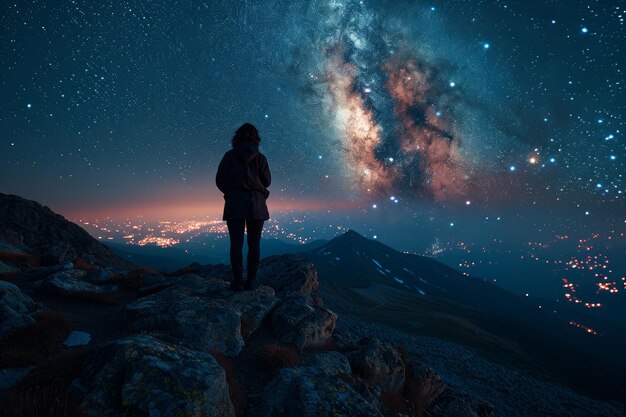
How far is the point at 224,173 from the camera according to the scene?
26.6ft

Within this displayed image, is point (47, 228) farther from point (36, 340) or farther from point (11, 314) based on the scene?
point (36, 340)

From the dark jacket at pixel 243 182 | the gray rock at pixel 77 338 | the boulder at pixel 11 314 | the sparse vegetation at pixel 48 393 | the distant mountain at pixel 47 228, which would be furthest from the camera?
the distant mountain at pixel 47 228

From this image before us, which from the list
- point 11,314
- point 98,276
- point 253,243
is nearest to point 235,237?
point 253,243

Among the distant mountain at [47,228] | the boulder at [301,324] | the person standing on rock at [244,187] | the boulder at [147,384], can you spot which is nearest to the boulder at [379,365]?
the boulder at [301,324]

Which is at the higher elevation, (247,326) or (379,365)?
(247,326)

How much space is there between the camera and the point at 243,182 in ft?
25.4

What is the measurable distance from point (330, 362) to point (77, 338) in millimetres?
5510

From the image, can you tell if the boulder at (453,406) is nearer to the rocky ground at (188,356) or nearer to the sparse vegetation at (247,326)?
the rocky ground at (188,356)

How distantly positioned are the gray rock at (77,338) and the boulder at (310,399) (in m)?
3.88

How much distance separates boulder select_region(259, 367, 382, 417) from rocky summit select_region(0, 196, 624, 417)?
19 millimetres

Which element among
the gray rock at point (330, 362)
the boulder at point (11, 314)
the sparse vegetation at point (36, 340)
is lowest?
the gray rock at point (330, 362)

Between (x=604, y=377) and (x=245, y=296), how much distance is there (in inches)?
7771

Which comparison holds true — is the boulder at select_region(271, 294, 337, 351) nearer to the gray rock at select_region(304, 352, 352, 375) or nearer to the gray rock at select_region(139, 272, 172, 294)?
the gray rock at select_region(304, 352, 352, 375)

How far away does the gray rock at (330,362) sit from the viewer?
22.1 ft
